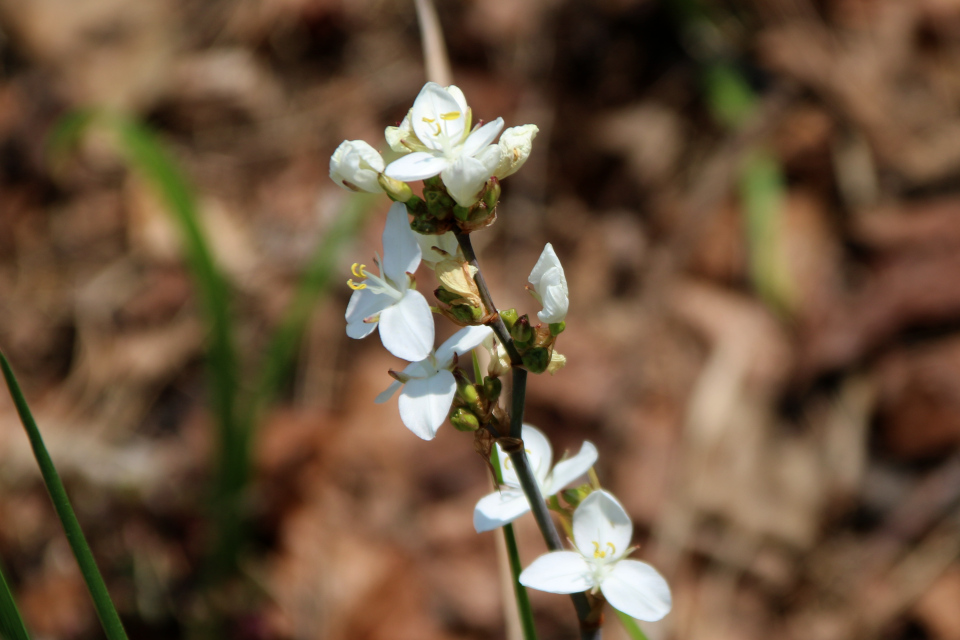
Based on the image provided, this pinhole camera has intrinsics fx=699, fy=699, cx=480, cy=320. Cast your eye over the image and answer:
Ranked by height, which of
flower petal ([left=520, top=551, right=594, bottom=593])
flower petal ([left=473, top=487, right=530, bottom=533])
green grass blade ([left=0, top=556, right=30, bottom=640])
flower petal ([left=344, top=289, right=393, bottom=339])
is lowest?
flower petal ([left=520, top=551, right=594, bottom=593])

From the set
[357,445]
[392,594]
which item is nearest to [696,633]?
[392,594]

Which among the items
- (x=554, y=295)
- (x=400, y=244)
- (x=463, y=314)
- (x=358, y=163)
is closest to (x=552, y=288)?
(x=554, y=295)

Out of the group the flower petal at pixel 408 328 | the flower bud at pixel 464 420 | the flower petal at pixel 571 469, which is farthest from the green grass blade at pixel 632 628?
the flower petal at pixel 408 328

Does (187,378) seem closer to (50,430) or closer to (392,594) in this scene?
(50,430)

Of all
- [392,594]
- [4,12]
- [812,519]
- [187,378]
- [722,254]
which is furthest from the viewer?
[4,12]

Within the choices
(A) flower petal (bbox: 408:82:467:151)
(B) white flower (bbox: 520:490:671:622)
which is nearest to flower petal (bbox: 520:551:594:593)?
(B) white flower (bbox: 520:490:671:622)

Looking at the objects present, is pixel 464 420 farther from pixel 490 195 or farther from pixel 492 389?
pixel 490 195

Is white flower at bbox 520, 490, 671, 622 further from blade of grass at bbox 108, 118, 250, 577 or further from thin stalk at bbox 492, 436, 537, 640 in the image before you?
blade of grass at bbox 108, 118, 250, 577
